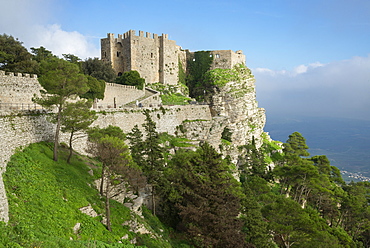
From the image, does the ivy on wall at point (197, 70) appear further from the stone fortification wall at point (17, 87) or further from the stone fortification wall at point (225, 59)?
the stone fortification wall at point (17, 87)

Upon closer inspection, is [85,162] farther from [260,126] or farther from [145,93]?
[260,126]

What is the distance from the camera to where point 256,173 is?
45.1 metres

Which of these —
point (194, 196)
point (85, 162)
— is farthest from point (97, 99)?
point (194, 196)

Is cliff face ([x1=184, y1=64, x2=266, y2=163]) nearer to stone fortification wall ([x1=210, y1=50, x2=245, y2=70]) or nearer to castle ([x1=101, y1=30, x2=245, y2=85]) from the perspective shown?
stone fortification wall ([x1=210, y1=50, x2=245, y2=70])

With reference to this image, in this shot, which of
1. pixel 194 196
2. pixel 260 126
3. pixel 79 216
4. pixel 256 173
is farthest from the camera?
pixel 260 126

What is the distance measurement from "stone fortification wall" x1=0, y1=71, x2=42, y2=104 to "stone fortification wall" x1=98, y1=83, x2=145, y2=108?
985 cm

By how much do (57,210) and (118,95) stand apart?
28.0 meters

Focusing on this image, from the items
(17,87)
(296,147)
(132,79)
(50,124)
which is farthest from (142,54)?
(296,147)

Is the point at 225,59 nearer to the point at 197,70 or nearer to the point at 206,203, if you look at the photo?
the point at 197,70

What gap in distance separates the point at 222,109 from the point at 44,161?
36.1 m

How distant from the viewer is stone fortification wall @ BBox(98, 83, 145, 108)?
37.0 metres

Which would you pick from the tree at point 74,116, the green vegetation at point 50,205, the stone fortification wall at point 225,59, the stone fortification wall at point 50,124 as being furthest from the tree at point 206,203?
the stone fortification wall at point 225,59

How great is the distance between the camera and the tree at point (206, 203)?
2000cm

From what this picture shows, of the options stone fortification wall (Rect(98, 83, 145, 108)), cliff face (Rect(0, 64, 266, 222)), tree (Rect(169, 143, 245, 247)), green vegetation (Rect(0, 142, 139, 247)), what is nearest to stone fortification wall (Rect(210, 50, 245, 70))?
cliff face (Rect(0, 64, 266, 222))
